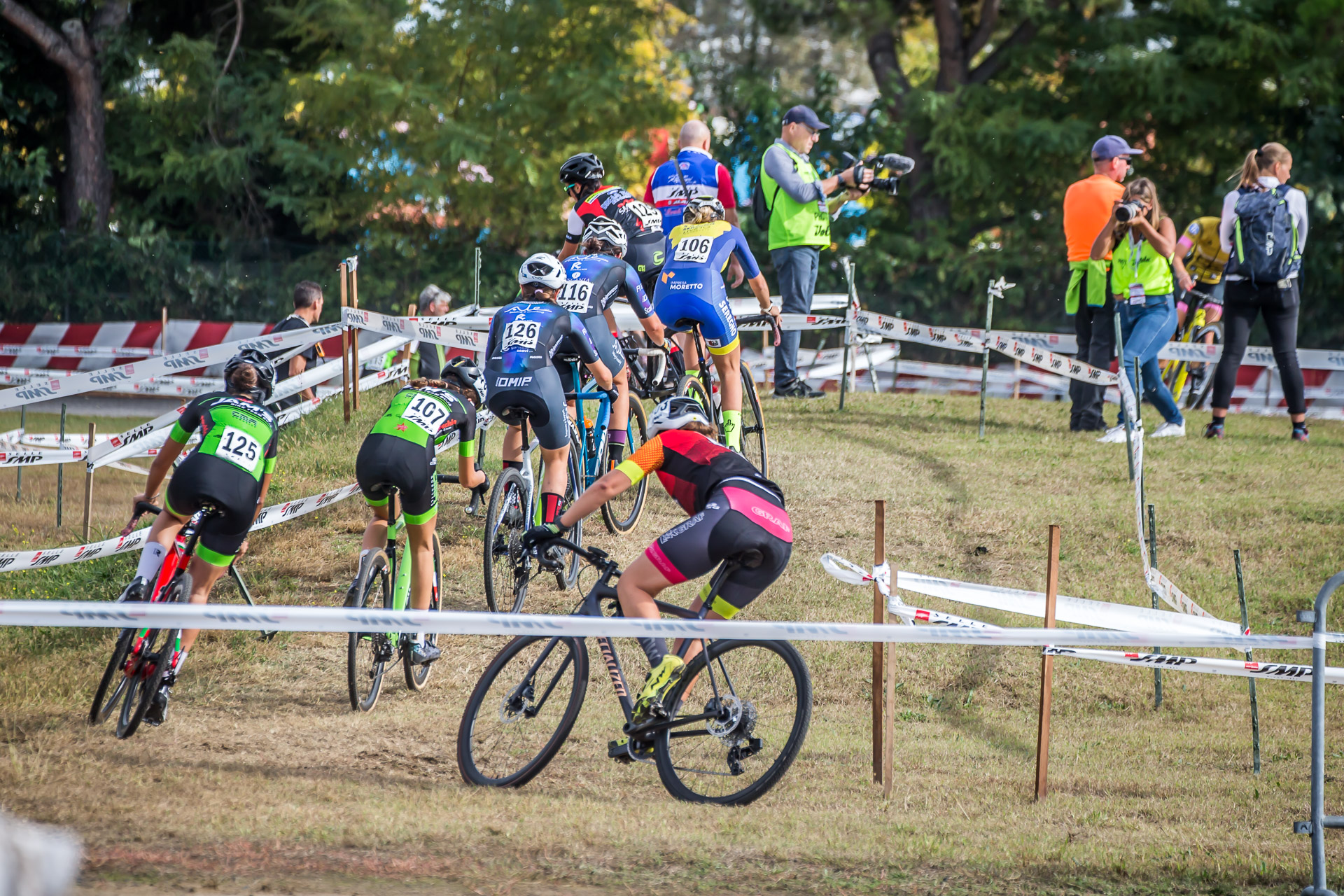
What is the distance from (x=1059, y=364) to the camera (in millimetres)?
10758

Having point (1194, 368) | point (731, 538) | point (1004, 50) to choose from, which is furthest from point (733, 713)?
point (1004, 50)

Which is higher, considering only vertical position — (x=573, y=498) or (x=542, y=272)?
(x=542, y=272)

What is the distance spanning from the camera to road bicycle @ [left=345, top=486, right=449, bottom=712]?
256 inches

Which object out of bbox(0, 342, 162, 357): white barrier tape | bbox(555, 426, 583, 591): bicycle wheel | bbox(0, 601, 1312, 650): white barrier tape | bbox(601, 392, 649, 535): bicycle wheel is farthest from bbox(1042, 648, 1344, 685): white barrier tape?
bbox(0, 342, 162, 357): white barrier tape

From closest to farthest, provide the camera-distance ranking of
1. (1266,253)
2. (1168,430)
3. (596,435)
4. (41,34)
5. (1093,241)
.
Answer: (596,435)
(1266,253)
(1093,241)
(1168,430)
(41,34)

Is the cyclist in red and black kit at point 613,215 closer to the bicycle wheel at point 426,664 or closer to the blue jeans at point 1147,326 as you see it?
the bicycle wheel at point 426,664

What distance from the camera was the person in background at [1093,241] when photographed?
11.0 metres

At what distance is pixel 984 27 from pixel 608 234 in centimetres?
1636

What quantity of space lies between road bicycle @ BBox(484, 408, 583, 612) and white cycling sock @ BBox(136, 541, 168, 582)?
179 centimetres

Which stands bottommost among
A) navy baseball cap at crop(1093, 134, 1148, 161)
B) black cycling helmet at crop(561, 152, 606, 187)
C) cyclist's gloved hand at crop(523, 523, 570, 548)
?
cyclist's gloved hand at crop(523, 523, 570, 548)

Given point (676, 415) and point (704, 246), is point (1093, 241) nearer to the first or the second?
point (704, 246)

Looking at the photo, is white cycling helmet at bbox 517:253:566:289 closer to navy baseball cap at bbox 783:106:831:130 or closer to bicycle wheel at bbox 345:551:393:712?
bicycle wheel at bbox 345:551:393:712

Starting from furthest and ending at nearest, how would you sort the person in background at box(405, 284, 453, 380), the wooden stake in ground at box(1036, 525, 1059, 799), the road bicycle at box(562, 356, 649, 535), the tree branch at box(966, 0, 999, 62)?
the tree branch at box(966, 0, 999, 62), the person in background at box(405, 284, 453, 380), the road bicycle at box(562, 356, 649, 535), the wooden stake in ground at box(1036, 525, 1059, 799)

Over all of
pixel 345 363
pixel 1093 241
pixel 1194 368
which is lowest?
pixel 345 363
